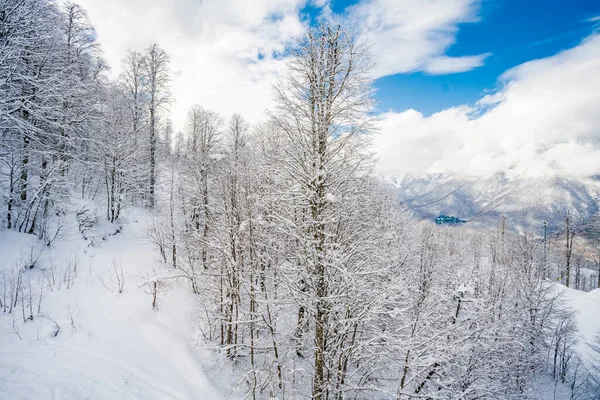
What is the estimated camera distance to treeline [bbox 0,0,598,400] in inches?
261

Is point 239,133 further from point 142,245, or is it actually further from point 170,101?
point 142,245

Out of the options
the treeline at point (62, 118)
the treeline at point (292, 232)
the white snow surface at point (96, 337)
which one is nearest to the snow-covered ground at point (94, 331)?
the white snow surface at point (96, 337)

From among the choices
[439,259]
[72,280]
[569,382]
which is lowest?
[569,382]

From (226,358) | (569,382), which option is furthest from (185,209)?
(569,382)

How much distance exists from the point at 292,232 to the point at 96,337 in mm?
6486

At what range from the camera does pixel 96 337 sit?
716 cm

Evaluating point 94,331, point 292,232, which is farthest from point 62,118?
point 292,232

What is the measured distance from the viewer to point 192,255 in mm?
12953

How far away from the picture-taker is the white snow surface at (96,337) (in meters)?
→ 5.42

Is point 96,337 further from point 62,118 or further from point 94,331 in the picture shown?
point 62,118

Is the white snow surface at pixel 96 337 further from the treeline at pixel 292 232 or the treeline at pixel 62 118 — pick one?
the treeline at pixel 62 118

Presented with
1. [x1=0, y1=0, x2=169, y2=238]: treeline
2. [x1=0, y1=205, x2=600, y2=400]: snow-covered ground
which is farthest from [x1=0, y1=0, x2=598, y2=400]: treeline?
[x1=0, y1=205, x2=600, y2=400]: snow-covered ground

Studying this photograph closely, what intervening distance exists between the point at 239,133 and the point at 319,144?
85.6 ft

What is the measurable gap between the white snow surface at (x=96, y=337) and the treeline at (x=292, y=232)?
3.99 feet
